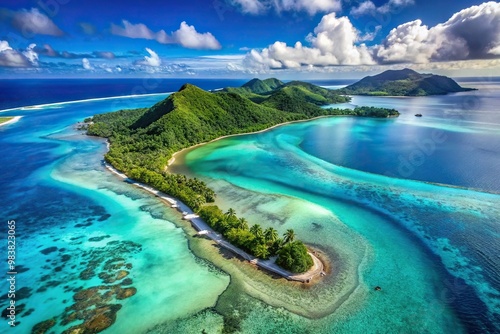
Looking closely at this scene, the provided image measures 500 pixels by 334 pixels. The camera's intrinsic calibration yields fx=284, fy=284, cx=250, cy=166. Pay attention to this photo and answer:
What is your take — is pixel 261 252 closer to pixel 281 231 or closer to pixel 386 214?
pixel 281 231

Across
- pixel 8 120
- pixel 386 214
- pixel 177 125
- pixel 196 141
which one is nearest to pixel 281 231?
pixel 386 214

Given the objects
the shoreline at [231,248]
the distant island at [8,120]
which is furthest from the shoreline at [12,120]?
the shoreline at [231,248]

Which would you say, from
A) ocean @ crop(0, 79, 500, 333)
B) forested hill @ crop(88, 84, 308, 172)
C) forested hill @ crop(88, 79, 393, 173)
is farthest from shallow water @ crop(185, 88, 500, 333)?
forested hill @ crop(88, 84, 308, 172)

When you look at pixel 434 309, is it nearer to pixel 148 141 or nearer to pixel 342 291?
pixel 342 291

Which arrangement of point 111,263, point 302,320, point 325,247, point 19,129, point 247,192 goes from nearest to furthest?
point 302,320
point 111,263
point 325,247
point 247,192
point 19,129

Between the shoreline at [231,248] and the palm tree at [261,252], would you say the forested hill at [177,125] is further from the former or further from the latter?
the palm tree at [261,252]

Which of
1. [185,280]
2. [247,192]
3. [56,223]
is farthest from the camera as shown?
[247,192]

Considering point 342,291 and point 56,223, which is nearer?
point 342,291

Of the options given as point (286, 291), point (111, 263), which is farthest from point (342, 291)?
point (111, 263)
